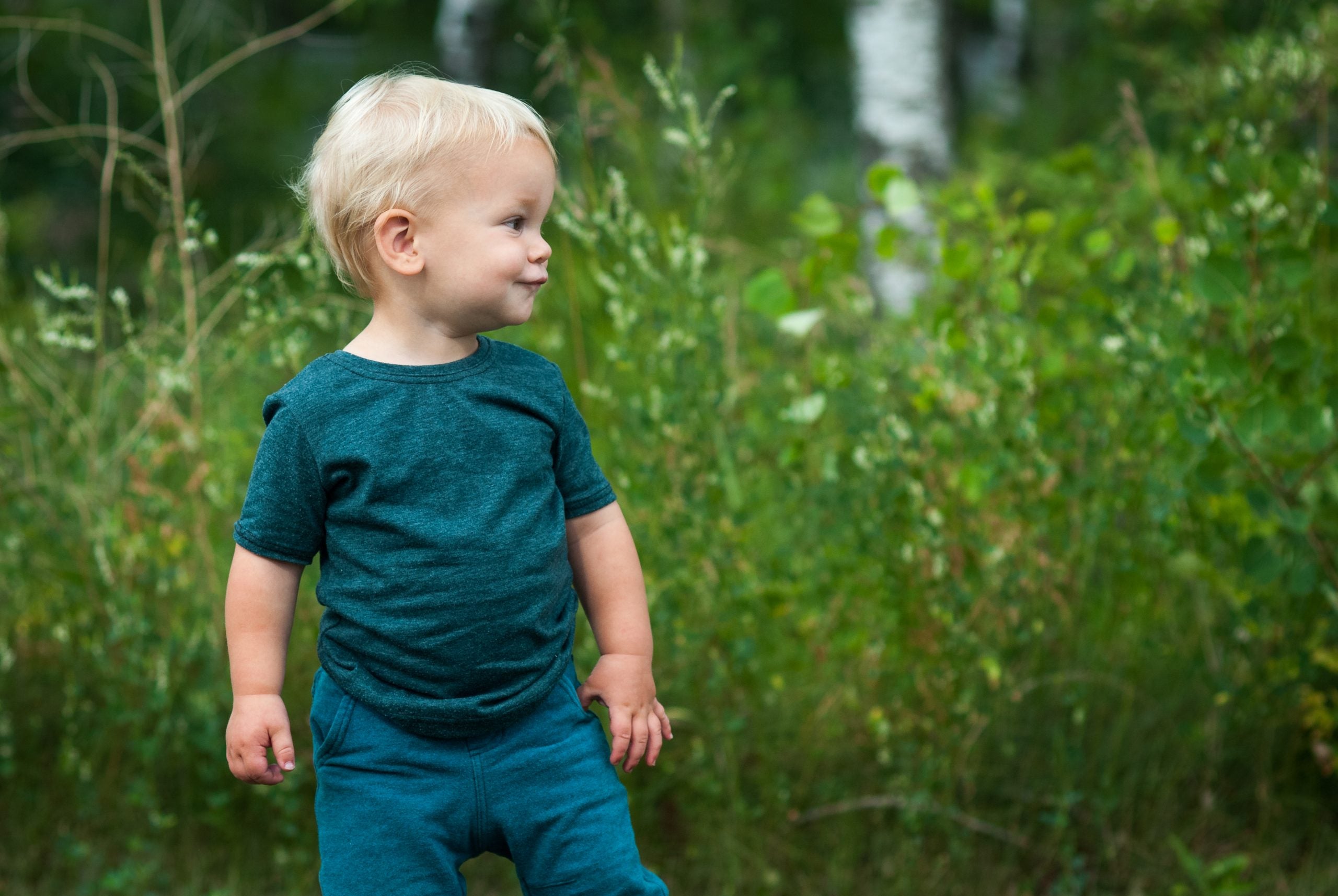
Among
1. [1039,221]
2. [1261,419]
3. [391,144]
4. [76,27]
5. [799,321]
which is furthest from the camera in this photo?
[1039,221]

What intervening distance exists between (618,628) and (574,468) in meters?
0.22

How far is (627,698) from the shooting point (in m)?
1.60

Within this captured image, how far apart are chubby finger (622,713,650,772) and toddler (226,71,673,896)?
2.0 inches

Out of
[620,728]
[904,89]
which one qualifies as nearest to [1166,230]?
[620,728]

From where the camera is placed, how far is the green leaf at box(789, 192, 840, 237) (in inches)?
102

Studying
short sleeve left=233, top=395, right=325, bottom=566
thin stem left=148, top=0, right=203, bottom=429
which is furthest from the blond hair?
thin stem left=148, top=0, right=203, bottom=429

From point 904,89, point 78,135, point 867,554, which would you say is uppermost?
point 78,135

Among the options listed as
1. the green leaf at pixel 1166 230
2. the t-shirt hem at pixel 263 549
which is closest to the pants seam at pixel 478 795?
the t-shirt hem at pixel 263 549

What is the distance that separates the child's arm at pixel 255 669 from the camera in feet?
4.83

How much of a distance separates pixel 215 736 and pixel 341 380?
4.32 ft

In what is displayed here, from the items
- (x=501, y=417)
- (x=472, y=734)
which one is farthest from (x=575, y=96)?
(x=472, y=734)

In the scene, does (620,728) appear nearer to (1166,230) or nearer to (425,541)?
(425,541)

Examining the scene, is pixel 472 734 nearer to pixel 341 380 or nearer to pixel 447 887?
pixel 447 887

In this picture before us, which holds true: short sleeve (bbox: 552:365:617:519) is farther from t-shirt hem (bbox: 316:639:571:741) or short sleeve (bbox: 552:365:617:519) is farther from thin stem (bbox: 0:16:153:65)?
thin stem (bbox: 0:16:153:65)
